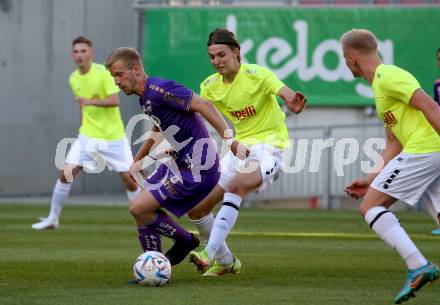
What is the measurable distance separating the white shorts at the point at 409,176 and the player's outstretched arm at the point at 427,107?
19.0 inches

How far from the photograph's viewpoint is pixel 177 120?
989cm

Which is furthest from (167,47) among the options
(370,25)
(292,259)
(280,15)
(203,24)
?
(292,259)

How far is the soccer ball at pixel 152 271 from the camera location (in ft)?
31.1

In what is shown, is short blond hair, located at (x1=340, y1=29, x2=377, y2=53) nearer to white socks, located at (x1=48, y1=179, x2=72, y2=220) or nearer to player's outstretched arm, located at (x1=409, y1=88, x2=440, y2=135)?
player's outstretched arm, located at (x1=409, y1=88, x2=440, y2=135)

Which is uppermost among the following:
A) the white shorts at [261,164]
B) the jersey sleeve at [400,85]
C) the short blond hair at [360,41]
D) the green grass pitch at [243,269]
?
the short blond hair at [360,41]

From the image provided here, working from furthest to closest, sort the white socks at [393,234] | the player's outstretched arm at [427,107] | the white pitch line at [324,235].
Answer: the white pitch line at [324,235] → the white socks at [393,234] → the player's outstretched arm at [427,107]

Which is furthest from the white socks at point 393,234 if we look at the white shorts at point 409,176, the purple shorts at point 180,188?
the purple shorts at point 180,188

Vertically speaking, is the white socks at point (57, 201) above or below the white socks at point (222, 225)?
below

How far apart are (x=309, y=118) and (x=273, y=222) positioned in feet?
16.8

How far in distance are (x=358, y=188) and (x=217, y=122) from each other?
1.33 m


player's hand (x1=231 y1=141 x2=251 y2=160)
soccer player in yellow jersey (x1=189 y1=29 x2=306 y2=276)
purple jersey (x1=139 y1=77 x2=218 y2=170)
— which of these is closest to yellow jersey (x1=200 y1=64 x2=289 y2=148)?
soccer player in yellow jersey (x1=189 y1=29 x2=306 y2=276)

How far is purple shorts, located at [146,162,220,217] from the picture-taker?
9.88 metres

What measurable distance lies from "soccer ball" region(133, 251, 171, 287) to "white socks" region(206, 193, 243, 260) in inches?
28.0

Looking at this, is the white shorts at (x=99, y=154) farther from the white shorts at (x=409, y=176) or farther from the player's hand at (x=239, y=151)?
the white shorts at (x=409, y=176)
